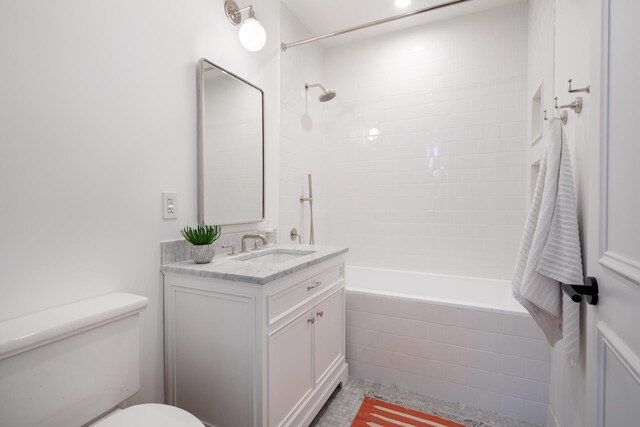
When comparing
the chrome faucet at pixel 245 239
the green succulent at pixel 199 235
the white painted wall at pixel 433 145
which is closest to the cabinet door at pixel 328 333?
the chrome faucet at pixel 245 239

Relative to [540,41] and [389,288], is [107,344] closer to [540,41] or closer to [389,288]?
[389,288]

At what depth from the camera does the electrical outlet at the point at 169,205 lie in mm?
1465

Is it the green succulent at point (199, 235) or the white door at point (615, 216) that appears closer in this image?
the white door at point (615, 216)

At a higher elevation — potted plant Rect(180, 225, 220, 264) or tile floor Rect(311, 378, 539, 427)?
potted plant Rect(180, 225, 220, 264)

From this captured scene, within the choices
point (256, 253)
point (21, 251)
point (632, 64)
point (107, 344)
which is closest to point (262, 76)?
point (256, 253)

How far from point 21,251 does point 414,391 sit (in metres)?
2.13

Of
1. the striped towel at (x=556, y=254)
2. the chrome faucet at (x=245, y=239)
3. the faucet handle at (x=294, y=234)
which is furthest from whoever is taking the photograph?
the faucet handle at (x=294, y=234)

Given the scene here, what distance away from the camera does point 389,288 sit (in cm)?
293

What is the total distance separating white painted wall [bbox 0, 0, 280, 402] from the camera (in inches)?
38.9

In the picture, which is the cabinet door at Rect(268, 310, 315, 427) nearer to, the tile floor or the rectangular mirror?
the tile floor

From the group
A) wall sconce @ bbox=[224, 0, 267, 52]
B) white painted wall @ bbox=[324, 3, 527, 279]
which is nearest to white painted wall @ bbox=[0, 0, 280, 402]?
wall sconce @ bbox=[224, 0, 267, 52]

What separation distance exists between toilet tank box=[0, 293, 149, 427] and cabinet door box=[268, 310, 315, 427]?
0.53 m

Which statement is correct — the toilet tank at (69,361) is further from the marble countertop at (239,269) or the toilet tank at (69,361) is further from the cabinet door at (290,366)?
the cabinet door at (290,366)

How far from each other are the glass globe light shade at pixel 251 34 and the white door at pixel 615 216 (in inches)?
60.8
